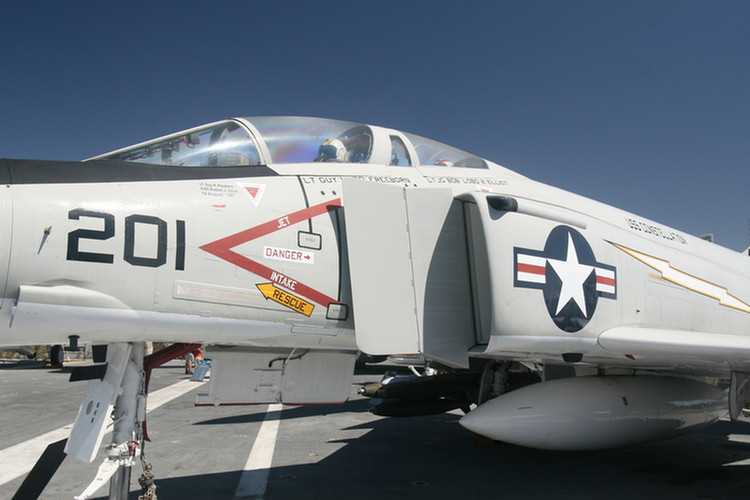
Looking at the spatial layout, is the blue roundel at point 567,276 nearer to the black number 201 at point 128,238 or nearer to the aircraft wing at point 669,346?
the aircraft wing at point 669,346

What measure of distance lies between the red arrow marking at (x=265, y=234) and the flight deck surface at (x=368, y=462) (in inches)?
96.1

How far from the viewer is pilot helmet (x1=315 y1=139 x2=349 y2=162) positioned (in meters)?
4.33

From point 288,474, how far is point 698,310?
4.78m

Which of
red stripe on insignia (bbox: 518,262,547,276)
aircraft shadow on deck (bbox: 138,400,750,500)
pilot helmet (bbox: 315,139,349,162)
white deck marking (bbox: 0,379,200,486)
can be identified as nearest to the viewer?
red stripe on insignia (bbox: 518,262,547,276)

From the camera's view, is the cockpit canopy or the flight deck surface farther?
the flight deck surface

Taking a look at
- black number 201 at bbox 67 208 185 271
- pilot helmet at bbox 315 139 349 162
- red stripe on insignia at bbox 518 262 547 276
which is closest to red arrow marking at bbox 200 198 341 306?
black number 201 at bbox 67 208 185 271

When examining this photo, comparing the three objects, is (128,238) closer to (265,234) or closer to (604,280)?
(265,234)

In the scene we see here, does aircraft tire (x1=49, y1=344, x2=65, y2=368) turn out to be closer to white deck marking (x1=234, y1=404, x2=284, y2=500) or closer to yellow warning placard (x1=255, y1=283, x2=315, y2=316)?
white deck marking (x1=234, y1=404, x2=284, y2=500)

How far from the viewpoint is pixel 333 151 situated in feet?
14.4

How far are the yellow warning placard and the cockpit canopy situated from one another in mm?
1008

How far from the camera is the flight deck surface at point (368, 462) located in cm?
545

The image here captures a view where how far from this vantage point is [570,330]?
4.31 m

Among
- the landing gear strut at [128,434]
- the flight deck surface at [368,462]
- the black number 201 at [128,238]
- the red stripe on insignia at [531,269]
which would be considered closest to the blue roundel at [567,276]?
the red stripe on insignia at [531,269]

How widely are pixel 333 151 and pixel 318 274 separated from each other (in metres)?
1.15
